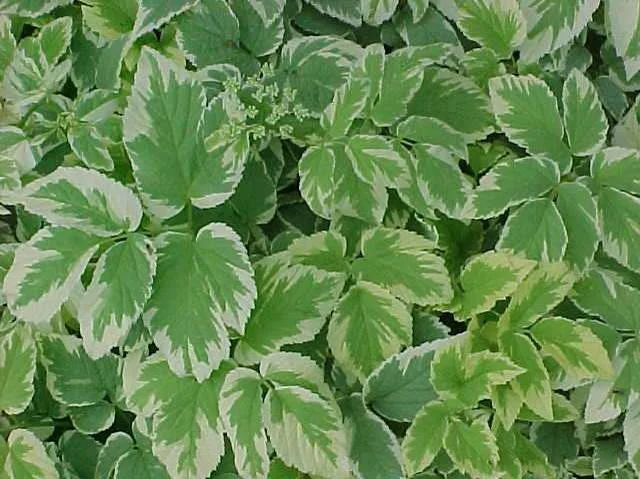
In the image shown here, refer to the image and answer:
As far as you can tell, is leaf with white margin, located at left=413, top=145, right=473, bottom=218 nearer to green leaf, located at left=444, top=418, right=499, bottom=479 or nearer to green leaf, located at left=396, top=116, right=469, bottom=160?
green leaf, located at left=396, top=116, right=469, bottom=160

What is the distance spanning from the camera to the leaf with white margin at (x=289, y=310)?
0.87 metres

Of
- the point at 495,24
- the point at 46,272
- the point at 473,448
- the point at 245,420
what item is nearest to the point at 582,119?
the point at 495,24

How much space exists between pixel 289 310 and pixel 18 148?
1.24 ft

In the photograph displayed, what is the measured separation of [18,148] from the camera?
980 millimetres

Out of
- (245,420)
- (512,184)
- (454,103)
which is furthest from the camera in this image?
(454,103)

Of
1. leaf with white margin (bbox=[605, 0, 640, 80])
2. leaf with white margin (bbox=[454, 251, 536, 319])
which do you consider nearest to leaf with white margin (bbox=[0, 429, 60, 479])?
leaf with white margin (bbox=[454, 251, 536, 319])

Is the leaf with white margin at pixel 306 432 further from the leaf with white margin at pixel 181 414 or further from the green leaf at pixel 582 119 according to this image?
the green leaf at pixel 582 119

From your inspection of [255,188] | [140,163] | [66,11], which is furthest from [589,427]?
[66,11]

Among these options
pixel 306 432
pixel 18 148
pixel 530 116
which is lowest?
pixel 306 432

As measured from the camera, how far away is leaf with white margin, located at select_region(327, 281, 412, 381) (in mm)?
891

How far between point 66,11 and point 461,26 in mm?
528

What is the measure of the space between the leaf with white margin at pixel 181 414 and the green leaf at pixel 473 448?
0.24 metres

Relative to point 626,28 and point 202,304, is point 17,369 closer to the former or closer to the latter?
point 202,304

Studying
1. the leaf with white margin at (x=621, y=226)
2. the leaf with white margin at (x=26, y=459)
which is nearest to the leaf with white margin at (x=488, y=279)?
the leaf with white margin at (x=621, y=226)
